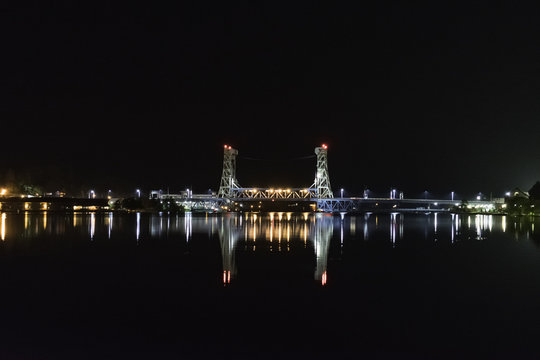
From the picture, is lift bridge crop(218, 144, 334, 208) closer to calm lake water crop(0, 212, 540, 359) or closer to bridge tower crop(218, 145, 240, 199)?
bridge tower crop(218, 145, 240, 199)

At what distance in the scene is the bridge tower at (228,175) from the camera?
311ft

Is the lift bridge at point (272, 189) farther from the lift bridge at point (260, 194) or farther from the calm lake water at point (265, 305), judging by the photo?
the calm lake water at point (265, 305)

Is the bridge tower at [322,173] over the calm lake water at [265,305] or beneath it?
over

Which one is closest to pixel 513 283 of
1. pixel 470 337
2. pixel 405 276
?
pixel 405 276

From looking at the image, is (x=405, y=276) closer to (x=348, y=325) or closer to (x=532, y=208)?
(x=348, y=325)

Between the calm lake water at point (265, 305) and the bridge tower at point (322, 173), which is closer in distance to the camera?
the calm lake water at point (265, 305)

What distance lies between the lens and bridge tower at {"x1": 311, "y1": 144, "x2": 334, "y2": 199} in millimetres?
93312

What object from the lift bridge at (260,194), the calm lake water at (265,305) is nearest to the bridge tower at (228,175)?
the lift bridge at (260,194)

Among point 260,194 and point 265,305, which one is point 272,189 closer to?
point 260,194

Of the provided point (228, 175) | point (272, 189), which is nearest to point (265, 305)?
point (272, 189)

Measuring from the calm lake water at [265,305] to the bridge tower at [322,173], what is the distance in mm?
78375

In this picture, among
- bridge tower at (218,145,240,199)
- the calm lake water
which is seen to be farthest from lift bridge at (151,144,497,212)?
the calm lake water

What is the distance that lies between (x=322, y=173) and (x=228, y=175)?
57.6ft

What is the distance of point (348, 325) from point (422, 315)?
132cm
